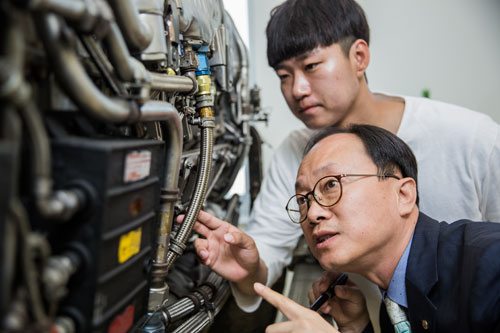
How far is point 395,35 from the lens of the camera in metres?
2.44

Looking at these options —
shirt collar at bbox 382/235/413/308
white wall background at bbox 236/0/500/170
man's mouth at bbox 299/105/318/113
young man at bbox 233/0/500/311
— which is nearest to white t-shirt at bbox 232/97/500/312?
young man at bbox 233/0/500/311

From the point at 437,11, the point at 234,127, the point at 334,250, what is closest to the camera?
the point at 334,250

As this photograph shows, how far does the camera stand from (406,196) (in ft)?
2.84

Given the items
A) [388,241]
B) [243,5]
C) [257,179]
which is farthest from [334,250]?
[243,5]

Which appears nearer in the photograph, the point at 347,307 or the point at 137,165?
the point at 137,165

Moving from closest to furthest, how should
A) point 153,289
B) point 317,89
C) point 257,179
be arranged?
1. point 153,289
2. point 317,89
3. point 257,179

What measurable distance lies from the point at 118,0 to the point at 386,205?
0.67 meters

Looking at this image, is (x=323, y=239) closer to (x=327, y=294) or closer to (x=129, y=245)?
(x=327, y=294)

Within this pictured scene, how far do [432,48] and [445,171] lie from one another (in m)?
1.54

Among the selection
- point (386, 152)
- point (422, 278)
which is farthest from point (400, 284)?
point (386, 152)

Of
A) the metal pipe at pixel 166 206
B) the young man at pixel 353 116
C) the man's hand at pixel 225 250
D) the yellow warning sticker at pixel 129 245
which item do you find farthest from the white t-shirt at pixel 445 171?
the yellow warning sticker at pixel 129 245

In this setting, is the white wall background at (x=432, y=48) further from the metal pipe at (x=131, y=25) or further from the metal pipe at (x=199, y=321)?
the metal pipe at (x=131, y=25)

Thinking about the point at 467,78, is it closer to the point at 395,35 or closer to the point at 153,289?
the point at 395,35

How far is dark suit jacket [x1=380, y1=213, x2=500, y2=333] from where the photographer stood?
67 cm
